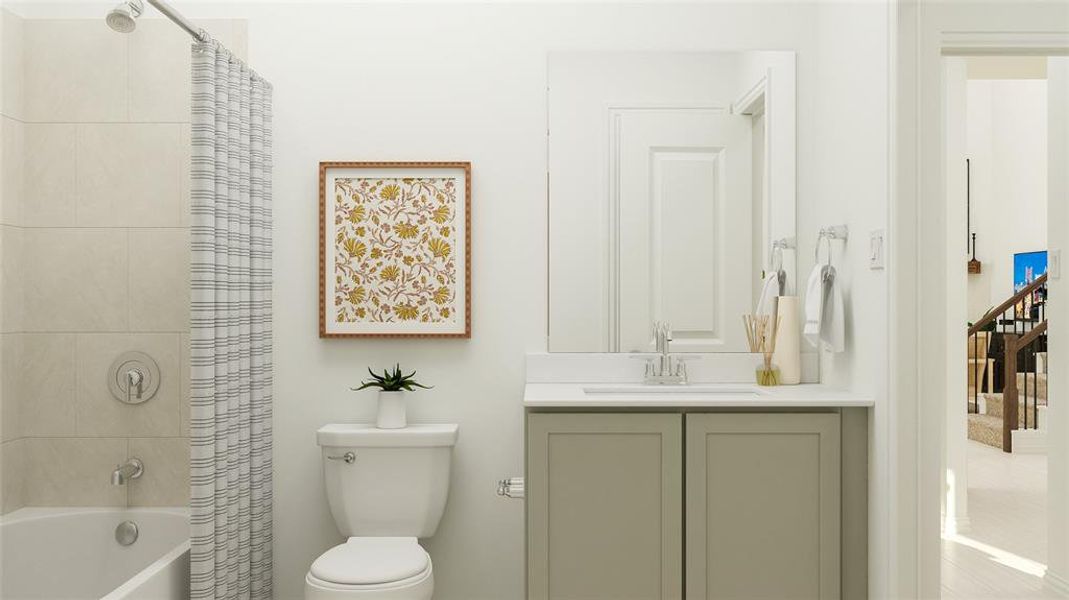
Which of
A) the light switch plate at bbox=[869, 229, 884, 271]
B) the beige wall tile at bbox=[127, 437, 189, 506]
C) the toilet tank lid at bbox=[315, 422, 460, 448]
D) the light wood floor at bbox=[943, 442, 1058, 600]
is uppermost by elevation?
the light switch plate at bbox=[869, 229, 884, 271]

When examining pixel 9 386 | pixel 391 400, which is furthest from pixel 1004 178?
pixel 9 386

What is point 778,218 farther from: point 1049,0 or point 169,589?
point 169,589

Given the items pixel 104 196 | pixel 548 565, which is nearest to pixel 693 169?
pixel 548 565

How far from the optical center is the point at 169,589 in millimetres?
2070

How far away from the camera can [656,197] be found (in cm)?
263

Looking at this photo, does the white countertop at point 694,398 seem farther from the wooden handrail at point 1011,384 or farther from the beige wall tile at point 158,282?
the wooden handrail at point 1011,384

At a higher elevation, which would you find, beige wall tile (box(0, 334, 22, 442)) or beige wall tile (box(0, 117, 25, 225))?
beige wall tile (box(0, 117, 25, 225))

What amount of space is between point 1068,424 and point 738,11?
1897mm

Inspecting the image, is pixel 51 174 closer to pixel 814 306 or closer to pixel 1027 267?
pixel 814 306

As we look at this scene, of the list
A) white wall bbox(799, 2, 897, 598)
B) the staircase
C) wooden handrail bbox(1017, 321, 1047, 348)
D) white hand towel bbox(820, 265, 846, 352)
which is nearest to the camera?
white wall bbox(799, 2, 897, 598)

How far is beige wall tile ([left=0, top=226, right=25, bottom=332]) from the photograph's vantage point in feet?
8.21

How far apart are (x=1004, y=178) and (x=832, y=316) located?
5.99 meters

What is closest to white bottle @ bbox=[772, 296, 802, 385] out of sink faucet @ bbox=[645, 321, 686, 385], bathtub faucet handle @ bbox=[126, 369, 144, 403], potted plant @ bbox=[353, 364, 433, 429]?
sink faucet @ bbox=[645, 321, 686, 385]

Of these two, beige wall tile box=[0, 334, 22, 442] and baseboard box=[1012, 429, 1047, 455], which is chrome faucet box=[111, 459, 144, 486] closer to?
beige wall tile box=[0, 334, 22, 442]
